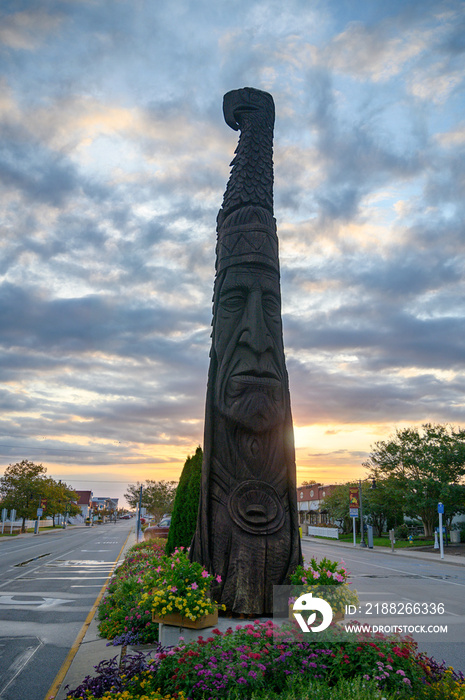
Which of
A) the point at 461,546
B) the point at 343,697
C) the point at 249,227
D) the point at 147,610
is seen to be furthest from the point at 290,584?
the point at 461,546

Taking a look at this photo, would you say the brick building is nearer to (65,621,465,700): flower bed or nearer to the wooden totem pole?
the wooden totem pole

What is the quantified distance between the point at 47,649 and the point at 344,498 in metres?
45.4

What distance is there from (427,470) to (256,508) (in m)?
33.4

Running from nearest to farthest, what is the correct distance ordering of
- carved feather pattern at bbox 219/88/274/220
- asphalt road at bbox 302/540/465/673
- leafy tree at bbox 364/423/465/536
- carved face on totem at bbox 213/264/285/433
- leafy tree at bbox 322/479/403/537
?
carved face on totem at bbox 213/264/285/433
asphalt road at bbox 302/540/465/673
carved feather pattern at bbox 219/88/274/220
leafy tree at bbox 364/423/465/536
leafy tree at bbox 322/479/403/537

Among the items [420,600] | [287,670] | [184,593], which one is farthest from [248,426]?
[420,600]

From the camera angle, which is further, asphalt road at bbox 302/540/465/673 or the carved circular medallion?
asphalt road at bbox 302/540/465/673

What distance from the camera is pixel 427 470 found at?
1501 inches

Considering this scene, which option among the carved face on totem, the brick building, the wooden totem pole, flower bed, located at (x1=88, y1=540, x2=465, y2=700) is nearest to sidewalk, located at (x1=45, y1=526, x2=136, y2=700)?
flower bed, located at (x1=88, y1=540, x2=465, y2=700)

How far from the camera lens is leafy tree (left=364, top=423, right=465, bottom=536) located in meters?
36.8

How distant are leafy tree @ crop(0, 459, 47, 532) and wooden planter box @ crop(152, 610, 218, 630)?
49.2 m

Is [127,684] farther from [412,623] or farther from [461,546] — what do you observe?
[461,546]

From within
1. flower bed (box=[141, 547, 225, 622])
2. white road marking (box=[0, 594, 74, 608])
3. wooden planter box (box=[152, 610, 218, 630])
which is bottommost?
white road marking (box=[0, 594, 74, 608])

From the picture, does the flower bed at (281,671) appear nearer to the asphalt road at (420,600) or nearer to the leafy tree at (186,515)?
the asphalt road at (420,600)

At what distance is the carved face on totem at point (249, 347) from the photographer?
28.7ft
